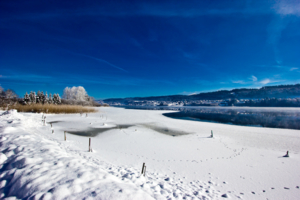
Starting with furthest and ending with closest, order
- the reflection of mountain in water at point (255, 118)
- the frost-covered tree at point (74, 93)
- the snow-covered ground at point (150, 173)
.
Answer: the frost-covered tree at point (74, 93) < the reflection of mountain in water at point (255, 118) < the snow-covered ground at point (150, 173)

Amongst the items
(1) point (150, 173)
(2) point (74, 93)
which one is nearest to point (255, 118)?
(1) point (150, 173)

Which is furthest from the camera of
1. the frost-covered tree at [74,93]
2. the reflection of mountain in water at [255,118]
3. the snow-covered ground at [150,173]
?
the frost-covered tree at [74,93]

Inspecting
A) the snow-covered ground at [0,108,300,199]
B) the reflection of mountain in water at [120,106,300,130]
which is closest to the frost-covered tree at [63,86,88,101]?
the reflection of mountain in water at [120,106,300,130]

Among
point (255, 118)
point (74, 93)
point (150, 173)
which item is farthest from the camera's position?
point (74, 93)

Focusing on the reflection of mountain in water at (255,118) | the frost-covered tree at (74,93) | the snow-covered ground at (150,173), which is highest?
the frost-covered tree at (74,93)

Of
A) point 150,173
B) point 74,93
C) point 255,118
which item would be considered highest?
point 74,93

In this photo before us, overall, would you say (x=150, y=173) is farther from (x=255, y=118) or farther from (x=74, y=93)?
(x=74, y=93)

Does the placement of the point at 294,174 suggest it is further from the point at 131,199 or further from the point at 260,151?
the point at 131,199

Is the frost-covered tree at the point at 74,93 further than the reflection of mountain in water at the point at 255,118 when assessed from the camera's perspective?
Yes

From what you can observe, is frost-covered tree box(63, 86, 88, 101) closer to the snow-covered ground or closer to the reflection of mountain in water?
the reflection of mountain in water

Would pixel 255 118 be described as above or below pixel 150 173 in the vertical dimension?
below

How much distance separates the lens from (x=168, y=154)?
7145 millimetres

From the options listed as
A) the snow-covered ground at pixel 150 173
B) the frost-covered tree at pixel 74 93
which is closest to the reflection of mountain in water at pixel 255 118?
the snow-covered ground at pixel 150 173

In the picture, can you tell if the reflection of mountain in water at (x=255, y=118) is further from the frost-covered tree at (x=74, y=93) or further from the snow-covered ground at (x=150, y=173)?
the frost-covered tree at (x=74, y=93)
